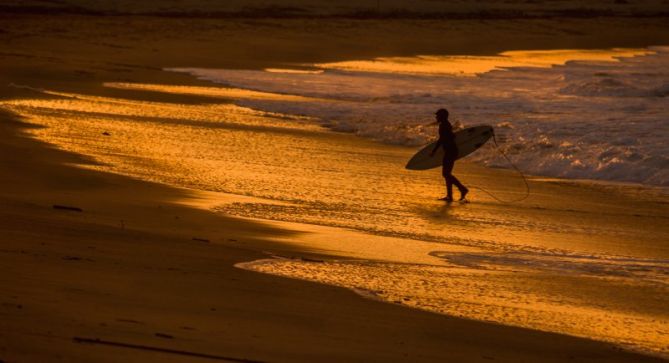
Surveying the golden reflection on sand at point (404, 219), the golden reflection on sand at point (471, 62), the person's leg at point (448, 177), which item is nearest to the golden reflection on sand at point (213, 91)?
the golden reflection on sand at point (404, 219)

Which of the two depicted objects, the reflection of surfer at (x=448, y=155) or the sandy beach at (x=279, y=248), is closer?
the sandy beach at (x=279, y=248)

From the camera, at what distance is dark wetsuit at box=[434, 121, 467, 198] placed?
13.2 m

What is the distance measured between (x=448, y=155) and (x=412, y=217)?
6.55ft

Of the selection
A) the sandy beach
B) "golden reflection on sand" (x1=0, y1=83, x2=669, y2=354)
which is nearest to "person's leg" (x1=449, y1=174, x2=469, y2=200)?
the sandy beach

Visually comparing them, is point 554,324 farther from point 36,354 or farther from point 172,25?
point 172,25

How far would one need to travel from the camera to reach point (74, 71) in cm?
2717

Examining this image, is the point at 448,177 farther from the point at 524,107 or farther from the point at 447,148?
the point at 524,107

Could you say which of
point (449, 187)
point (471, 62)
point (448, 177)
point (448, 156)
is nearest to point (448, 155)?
point (448, 156)

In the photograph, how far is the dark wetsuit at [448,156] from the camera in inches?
520

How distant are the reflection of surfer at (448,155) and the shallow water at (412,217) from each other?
0.29 metres

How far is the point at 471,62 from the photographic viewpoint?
3441 centimetres

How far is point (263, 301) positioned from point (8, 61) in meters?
22.5

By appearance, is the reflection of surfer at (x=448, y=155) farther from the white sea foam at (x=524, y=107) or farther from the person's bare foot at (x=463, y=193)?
the white sea foam at (x=524, y=107)

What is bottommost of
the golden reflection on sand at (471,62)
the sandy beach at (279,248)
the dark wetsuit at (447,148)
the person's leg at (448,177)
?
the sandy beach at (279,248)
